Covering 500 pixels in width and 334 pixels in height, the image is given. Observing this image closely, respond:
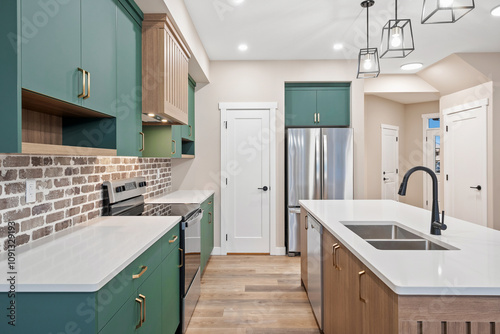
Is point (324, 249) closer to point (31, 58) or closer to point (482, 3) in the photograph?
point (31, 58)

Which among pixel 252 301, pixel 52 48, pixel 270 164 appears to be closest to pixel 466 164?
pixel 270 164

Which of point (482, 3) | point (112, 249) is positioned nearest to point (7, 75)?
point (112, 249)

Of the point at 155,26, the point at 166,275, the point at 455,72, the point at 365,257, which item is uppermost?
the point at 455,72

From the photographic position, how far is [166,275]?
6.05ft

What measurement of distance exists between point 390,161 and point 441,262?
5285 mm

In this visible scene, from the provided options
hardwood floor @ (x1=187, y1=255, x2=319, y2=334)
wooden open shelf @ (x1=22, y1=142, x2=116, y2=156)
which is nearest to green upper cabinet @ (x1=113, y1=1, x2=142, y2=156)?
wooden open shelf @ (x1=22, y1=142, x2=116, y2=156)

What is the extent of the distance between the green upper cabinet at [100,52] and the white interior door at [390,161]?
539 cm

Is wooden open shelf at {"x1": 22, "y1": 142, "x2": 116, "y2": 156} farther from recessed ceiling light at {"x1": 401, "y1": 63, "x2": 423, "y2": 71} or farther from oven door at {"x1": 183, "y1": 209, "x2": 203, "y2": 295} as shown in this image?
recessed ceiling light at {"x1": 401, "y1": 63, "x2": 423, "y2": 71}

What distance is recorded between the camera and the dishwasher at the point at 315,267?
6.88 feet

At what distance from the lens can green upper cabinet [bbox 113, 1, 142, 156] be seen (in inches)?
71.4

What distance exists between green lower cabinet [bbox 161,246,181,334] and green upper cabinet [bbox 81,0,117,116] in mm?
991

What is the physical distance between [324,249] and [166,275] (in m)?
1.03

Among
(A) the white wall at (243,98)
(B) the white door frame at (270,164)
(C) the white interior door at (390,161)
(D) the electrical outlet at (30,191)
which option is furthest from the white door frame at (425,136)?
(D) the electrical outlet at (30,191)

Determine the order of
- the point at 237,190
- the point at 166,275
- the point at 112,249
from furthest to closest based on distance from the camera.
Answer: the point at 237,190 < the point at 166,275 < the point at 112,249
